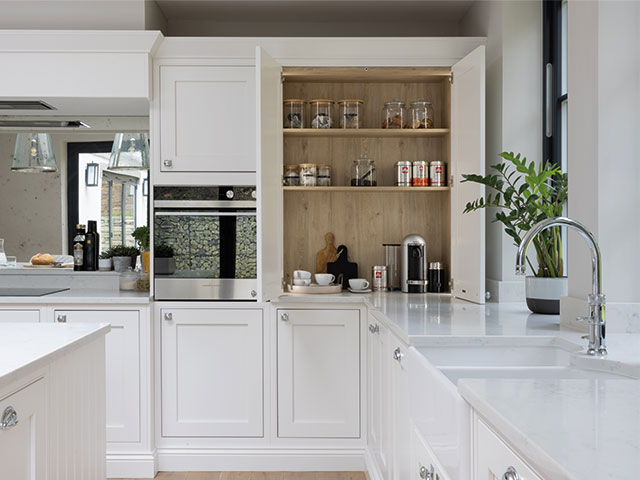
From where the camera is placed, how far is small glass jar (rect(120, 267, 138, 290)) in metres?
3.49

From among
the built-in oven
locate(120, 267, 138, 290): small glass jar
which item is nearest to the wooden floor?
the built-in oven

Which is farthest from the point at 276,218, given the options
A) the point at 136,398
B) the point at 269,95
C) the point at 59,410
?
the point at 59,410

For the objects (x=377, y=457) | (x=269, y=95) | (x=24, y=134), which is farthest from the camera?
(x=24, y=134)

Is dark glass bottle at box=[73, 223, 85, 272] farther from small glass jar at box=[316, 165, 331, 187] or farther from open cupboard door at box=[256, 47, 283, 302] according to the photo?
small glass jar at box=[316, 165, 331, 187]

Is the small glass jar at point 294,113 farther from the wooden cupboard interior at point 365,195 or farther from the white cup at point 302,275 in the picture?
the white cup at point 302,275

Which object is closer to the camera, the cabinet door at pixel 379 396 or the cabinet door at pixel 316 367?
the cabinet door at pixel 379 396

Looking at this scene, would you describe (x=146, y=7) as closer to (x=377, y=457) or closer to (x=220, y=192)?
(x=220, y=192)

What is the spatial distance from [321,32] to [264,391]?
2.16 m

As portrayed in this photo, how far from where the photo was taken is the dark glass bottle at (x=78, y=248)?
3.68 metres

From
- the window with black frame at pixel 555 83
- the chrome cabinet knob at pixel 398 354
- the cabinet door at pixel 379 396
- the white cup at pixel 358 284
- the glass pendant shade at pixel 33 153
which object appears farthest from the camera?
the glass pendant shade at pixel 33 153

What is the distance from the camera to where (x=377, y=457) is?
2.86 metres

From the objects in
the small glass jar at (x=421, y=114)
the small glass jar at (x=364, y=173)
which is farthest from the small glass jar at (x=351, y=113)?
the small glass jar at (x=421, y=114)

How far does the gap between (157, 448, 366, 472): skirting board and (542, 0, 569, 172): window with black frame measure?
1.84m

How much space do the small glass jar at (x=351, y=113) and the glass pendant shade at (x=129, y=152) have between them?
1.18 m
